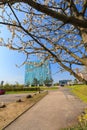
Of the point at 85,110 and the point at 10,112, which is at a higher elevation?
the point at 85,110

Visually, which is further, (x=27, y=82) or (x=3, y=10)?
(x=27, y=82)

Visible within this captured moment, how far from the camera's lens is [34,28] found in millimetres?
5109

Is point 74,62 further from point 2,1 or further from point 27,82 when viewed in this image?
point 27,82

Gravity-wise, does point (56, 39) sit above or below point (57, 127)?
above

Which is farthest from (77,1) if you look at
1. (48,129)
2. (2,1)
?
(48,129)

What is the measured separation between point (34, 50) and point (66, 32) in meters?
1.06

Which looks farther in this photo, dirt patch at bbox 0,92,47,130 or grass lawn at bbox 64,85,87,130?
dirt patch at bbox 0,92,47,130

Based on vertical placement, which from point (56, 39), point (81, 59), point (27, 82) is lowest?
point (81, 59)

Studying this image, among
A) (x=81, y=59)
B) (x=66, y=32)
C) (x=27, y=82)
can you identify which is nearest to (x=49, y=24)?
(x=66, y=32)

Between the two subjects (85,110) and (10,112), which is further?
(10,112)

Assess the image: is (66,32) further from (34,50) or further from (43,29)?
(34,50)

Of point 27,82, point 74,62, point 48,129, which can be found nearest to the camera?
point 74,62

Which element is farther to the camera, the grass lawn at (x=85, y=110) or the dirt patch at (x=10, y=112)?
the dirt patch at (x=10, y=112)

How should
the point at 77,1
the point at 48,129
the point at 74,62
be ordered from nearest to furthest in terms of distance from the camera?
1. the point at 74,62
2. the point at 77,1
3. the point at 48,129
